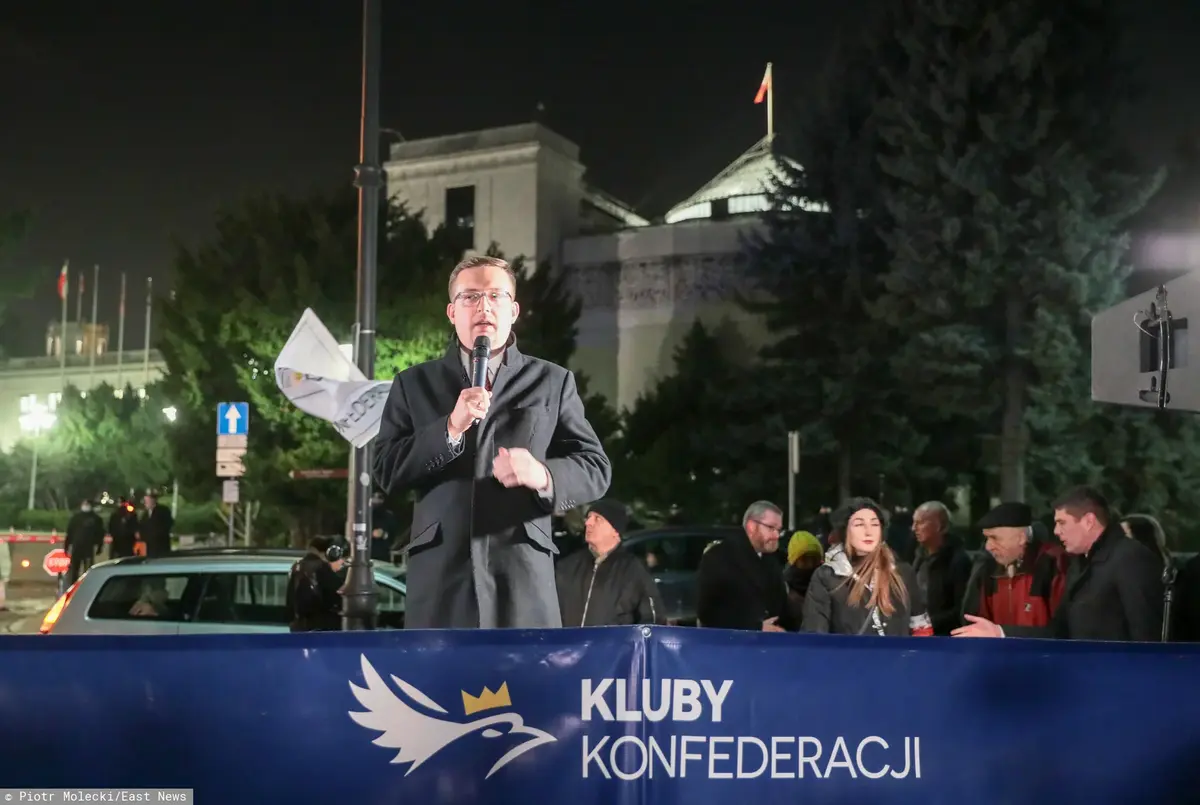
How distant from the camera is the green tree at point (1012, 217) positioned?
85.6 ft

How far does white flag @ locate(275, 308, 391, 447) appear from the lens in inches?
232

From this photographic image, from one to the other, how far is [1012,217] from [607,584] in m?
22.6

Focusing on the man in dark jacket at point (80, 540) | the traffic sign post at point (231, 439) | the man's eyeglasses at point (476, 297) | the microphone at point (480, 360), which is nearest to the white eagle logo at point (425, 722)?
the microphone at point (480, 360)

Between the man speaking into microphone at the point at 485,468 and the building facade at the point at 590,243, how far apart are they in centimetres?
3808

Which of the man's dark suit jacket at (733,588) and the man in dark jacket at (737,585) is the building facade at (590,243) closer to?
the man in dark jacket at (737,585)

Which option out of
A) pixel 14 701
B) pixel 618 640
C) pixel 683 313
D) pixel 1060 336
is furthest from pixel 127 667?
pixel 683 313

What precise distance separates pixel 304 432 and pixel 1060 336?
57.8 ft

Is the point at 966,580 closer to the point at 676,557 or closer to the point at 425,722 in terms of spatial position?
the point at 676,557

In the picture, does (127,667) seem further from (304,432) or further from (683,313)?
(683,313)

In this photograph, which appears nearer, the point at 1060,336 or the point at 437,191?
the point at 1060,336

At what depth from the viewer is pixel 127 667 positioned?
132 inches

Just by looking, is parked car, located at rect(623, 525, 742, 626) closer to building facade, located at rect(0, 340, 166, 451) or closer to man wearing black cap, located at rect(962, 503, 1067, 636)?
man wearing black cap, located at rect(962, 503, 1067, 636)

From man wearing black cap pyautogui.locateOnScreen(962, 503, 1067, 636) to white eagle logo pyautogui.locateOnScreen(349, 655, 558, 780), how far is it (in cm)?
467

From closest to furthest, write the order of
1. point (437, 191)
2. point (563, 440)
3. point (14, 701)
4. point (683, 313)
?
point (14, 701)
point (563, 440)
point (683, 313)
point (437, 191)
